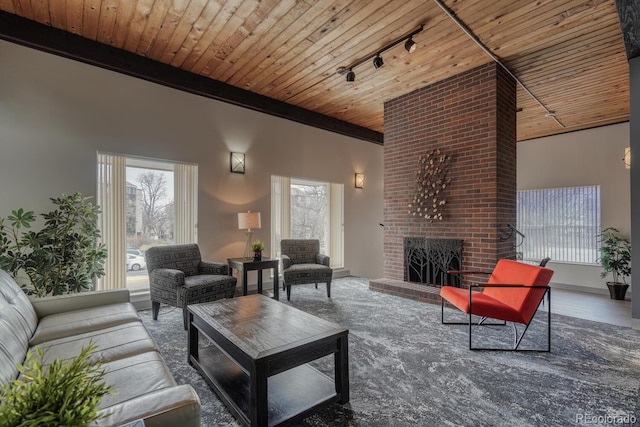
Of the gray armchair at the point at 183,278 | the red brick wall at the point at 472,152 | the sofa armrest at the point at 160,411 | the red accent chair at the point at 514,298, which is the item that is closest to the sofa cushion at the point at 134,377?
the sofa armrest at the point at 160,411

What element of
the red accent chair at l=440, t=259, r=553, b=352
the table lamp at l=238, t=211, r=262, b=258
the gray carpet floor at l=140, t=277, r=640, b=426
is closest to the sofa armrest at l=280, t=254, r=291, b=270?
the table lamp at l=238, t=211, r=262, b=258

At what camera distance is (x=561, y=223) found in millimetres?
5840

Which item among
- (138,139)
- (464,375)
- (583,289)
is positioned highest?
(138,139)

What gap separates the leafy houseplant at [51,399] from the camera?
0.67 metres

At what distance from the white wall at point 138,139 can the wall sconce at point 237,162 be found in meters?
0.08

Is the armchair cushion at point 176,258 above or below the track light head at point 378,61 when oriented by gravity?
below

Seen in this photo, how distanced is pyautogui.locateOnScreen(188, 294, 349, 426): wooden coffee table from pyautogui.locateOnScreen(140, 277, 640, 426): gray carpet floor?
0.10 m

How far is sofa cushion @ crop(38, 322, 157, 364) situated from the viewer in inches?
63.3

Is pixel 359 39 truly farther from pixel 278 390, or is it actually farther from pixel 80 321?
pixel 80 321

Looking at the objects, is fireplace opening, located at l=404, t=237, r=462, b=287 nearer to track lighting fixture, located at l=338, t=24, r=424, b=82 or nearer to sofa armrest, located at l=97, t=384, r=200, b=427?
track lighting fixture, located at l=338, t=24, r=424, b=82

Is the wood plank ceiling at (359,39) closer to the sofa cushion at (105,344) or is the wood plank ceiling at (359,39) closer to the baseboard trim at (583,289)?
the sofa cushion at (105,344)

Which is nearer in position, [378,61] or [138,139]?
[378,61]

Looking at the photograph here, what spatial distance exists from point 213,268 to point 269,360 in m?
2.41

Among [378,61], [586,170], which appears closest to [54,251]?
[378,61]
